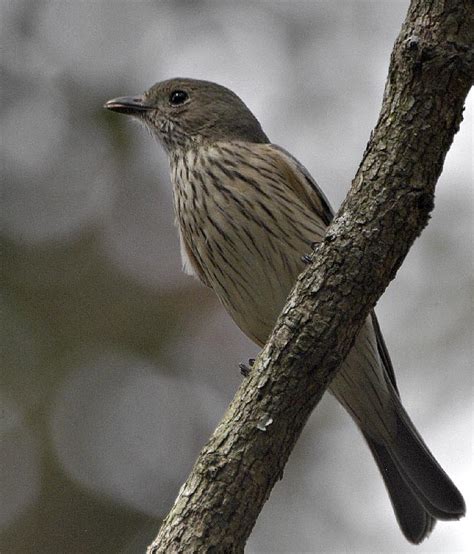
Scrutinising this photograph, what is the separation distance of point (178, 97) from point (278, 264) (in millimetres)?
1608

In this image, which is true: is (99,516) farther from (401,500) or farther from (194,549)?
(194,549)

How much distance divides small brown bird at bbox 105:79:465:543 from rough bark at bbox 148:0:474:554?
113 centimetres

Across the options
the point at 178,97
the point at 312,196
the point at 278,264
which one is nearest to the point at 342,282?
the point at 278,264

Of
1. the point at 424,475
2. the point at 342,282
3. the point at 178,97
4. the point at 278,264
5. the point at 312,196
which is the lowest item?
the point at 342,282

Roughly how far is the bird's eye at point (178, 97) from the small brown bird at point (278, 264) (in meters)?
0.64

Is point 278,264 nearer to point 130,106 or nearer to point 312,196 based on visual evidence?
point 312,196

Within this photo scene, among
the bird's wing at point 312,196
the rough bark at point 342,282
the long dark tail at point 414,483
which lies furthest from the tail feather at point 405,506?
the rough bark at point 342,282

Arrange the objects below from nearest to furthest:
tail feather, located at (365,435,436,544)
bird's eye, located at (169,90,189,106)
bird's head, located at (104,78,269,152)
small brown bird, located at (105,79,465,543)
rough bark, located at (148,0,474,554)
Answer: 1. rough bark, located at (148,0,474,554)
2. small brown bird, located at (105,79,465,543)
3. tail feather, located at (365,435,436,544)
4. bird's head, located at (104,78,269,152)
5. bird's eye, located at (169,90,189,106)

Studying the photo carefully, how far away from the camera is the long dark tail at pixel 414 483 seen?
4.74m

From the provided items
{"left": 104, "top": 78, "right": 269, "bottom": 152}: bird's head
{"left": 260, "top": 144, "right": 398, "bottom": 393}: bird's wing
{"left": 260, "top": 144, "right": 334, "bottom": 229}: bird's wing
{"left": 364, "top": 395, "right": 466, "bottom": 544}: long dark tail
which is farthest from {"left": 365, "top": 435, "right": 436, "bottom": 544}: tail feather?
{"left": 104, "top": 78, "right": 269, "bottom": 152}: bird's head

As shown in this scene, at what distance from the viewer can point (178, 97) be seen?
587cm

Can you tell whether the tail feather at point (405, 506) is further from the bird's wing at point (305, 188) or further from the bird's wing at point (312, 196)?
the bird's wing at point (305, 188)

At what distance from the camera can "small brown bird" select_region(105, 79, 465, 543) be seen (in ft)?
15.4

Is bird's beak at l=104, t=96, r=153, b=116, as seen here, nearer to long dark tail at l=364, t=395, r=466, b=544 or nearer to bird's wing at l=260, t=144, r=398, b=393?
bird's wing at l=260, t=144, r=398, b=393
